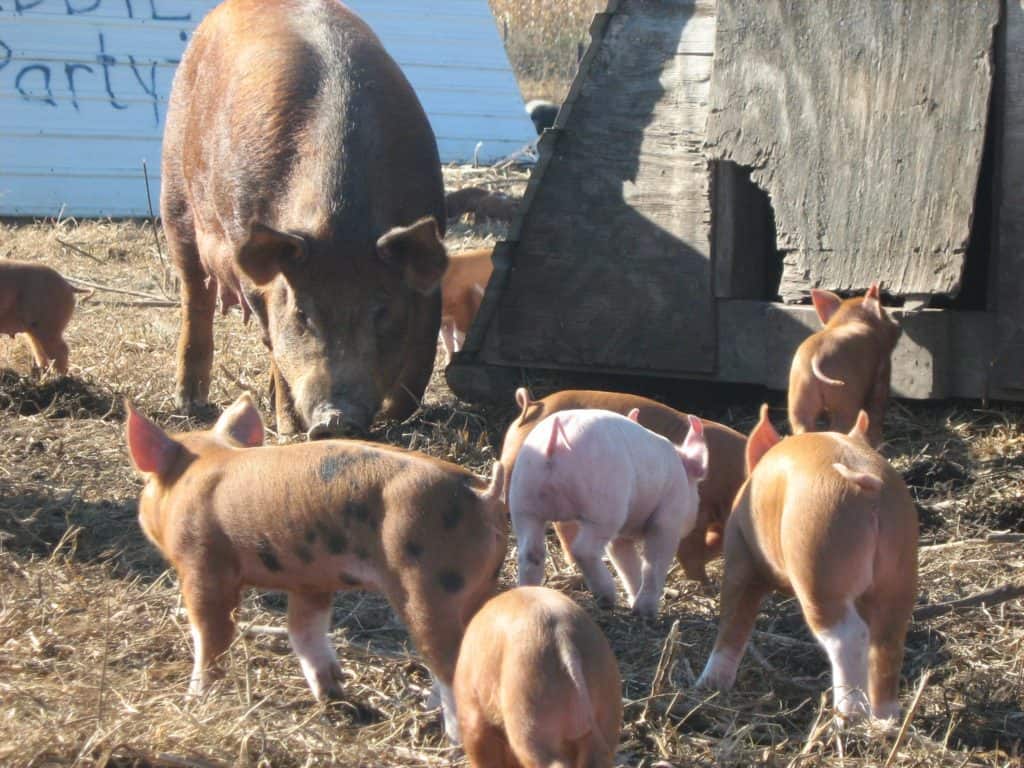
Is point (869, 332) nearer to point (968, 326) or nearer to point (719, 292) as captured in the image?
point (968, 326)

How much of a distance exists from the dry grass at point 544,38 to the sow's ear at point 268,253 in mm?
14659

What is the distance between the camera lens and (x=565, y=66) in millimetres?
20594

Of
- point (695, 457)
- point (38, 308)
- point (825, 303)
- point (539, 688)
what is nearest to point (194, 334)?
point (38, 308)

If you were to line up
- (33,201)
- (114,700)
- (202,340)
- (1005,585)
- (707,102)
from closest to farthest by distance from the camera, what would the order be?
(114,700)
(1005,585)
(707,102)
(202,340)
(33,201)

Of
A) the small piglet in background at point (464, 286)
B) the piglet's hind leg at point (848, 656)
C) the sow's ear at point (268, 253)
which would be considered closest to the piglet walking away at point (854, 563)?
the piglet's hind leg at point (848, 656)

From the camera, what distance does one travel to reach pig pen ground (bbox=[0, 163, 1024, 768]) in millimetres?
2908

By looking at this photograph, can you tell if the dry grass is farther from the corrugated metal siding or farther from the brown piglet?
the brown piglet

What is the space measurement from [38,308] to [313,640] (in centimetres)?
378

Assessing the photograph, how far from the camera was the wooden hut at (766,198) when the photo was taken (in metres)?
5.00

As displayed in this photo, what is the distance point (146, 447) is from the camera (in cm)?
333

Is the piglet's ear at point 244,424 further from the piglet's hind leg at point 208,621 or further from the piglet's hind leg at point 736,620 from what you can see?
the piglet's hind leg at point 736,620

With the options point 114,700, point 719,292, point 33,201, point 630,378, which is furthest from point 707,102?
point 33,201

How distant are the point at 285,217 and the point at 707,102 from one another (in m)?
1.62

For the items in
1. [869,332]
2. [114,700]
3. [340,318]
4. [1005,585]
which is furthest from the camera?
[340,318]
